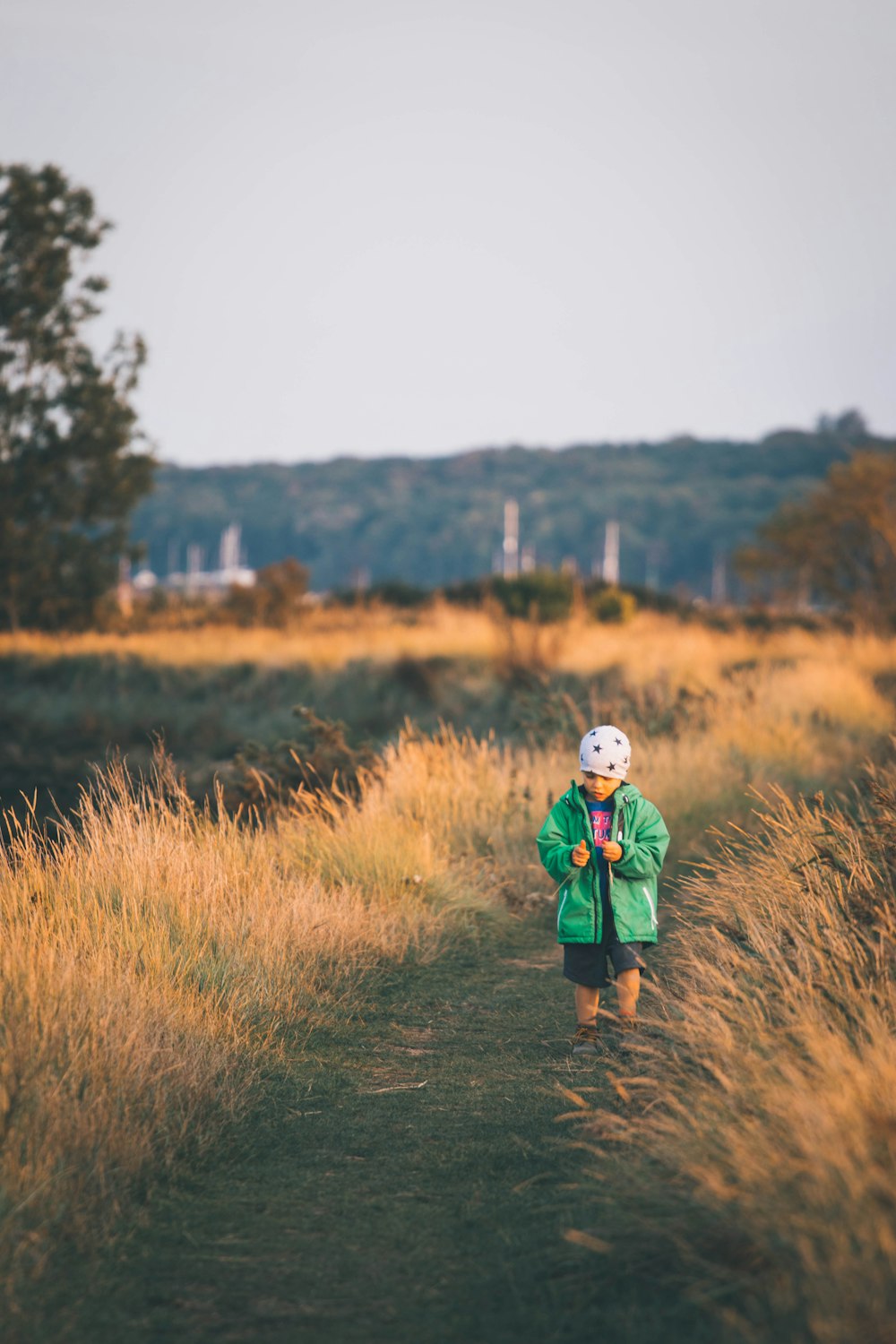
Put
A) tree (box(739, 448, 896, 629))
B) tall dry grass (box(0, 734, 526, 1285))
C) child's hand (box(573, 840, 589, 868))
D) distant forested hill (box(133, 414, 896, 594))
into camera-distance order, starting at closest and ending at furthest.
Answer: tall dry grass (box(0, 734, 526, 1285)) < child's hand (box(573, 840, 589, 868)) < tree (box(739, 448, 896, 629)) < distant forested hill (box(133, 414, 896, 594))

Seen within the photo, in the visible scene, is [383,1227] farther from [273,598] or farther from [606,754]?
[273,598]

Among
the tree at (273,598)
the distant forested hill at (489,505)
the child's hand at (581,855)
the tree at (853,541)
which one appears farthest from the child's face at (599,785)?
the distant forested hill at (489,505)

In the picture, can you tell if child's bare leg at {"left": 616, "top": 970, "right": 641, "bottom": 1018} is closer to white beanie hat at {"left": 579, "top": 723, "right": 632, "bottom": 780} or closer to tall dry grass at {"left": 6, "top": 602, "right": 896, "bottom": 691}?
white beanie hat at {"left": 579, "top": 723, "right": 632, "bottom": 780}

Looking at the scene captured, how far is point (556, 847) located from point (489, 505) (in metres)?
104

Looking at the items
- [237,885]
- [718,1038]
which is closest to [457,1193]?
[718,1038]

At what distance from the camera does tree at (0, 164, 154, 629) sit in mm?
26516

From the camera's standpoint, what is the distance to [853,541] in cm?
2962

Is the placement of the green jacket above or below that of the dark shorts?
above

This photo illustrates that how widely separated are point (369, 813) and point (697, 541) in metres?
90.6

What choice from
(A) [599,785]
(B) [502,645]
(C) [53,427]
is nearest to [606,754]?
(A) [599,785]

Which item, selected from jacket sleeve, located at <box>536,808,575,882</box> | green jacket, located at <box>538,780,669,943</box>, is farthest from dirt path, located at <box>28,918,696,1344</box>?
jacket sleeve, located at <box>536,808,575,882</box>

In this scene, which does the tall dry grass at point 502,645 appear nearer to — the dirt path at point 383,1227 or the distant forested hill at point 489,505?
the dirt path at point 383,1227

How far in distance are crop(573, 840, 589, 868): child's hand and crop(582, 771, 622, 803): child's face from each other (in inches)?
14.1

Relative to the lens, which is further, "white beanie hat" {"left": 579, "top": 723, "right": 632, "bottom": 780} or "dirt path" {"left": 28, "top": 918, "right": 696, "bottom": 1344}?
"white beanie hat" {"left": 579, "top": 723, "right": 632, "bottom": 780}
